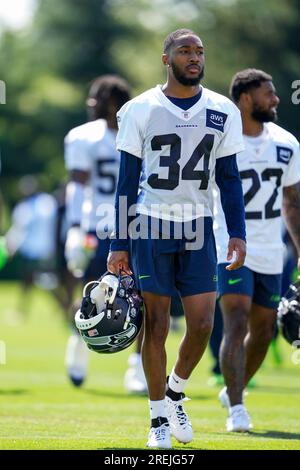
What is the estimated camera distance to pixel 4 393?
34.4ft

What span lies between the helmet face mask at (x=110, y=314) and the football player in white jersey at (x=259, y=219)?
4.69ft

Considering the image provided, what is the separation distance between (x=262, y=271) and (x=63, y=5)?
164 feet

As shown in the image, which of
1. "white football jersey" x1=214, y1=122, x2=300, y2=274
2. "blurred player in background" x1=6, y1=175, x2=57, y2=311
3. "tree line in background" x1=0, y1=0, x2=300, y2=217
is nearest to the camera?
"white football jersey" x1=214, y1=122, x2=300, y2=274

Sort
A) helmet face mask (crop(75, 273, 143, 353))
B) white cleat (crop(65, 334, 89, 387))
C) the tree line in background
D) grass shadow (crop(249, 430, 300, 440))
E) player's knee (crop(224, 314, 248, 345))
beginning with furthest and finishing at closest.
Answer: the tree line in background → white cleat (crop(65, 334, 89, 387)) → player's knee (crop(224, 314, 248, 345)) → grass shadow (crop(249, 430, 300, 440)) → helmet face mask (crop(75, 273, 143, 353))

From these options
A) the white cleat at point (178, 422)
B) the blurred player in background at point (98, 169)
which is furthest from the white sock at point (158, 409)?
the blurred player in background at point (98, 169)

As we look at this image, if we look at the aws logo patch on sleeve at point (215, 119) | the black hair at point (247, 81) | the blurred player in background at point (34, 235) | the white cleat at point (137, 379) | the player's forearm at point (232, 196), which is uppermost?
the black hair at point (247, 81)

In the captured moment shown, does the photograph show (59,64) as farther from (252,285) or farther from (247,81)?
(252,285)

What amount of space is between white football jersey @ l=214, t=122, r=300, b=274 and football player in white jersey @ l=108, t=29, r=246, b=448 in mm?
1159

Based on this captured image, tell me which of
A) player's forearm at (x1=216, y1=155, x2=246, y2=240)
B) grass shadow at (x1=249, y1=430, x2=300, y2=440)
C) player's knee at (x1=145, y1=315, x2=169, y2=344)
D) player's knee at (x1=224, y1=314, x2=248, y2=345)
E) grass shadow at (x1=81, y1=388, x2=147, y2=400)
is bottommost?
grass shadow at (x1=81, y1=388, x2=147, y2=400)

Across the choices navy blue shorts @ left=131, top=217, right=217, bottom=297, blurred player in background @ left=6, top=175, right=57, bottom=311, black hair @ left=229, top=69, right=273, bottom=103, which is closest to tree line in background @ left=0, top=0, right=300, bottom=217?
blurred player in background @ left=6, top=175, right=57, bottom=311

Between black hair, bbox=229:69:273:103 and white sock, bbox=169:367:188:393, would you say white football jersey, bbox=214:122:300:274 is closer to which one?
black hair, bbox=229:69:273:103

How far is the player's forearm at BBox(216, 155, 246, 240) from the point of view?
7.49 metres

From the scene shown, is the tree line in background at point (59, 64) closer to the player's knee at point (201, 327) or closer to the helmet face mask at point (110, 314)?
the player's knee at point (201, 327)

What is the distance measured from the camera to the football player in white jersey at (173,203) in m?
7.26
